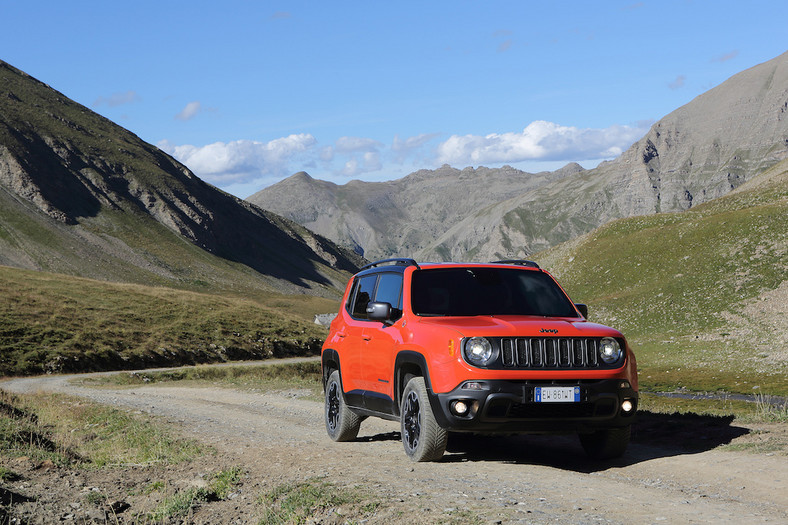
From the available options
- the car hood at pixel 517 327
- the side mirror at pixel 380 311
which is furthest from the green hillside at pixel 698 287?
the side mirror at pixel 380 311

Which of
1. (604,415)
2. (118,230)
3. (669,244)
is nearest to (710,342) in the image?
(669,244)

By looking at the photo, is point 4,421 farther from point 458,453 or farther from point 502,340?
point 502,340

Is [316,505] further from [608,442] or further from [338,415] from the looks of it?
[338,415]

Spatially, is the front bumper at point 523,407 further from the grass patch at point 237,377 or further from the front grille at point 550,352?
the grass patch at point 237,377

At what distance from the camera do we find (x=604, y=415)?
10031 mm

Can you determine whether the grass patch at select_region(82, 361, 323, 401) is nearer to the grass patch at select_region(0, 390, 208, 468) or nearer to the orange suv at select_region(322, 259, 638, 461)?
the grass patch at select_region(0, 390, 208, 468)

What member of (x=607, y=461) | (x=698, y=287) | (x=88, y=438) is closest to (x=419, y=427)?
(x=607, y=461)

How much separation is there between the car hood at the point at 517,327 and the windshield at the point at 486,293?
1.39ft

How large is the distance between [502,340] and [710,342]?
174 ft

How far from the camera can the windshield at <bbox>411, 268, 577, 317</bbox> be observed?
11148 mm

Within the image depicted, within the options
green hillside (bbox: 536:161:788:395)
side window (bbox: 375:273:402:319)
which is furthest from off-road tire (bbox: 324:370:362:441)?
green hillside (bbox: 536:161:788:395)

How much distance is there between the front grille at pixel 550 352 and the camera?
9.80 meters

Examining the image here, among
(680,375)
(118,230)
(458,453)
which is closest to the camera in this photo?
(458,453)

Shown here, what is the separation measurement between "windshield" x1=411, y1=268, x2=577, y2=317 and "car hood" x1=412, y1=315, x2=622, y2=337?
0.43 m
